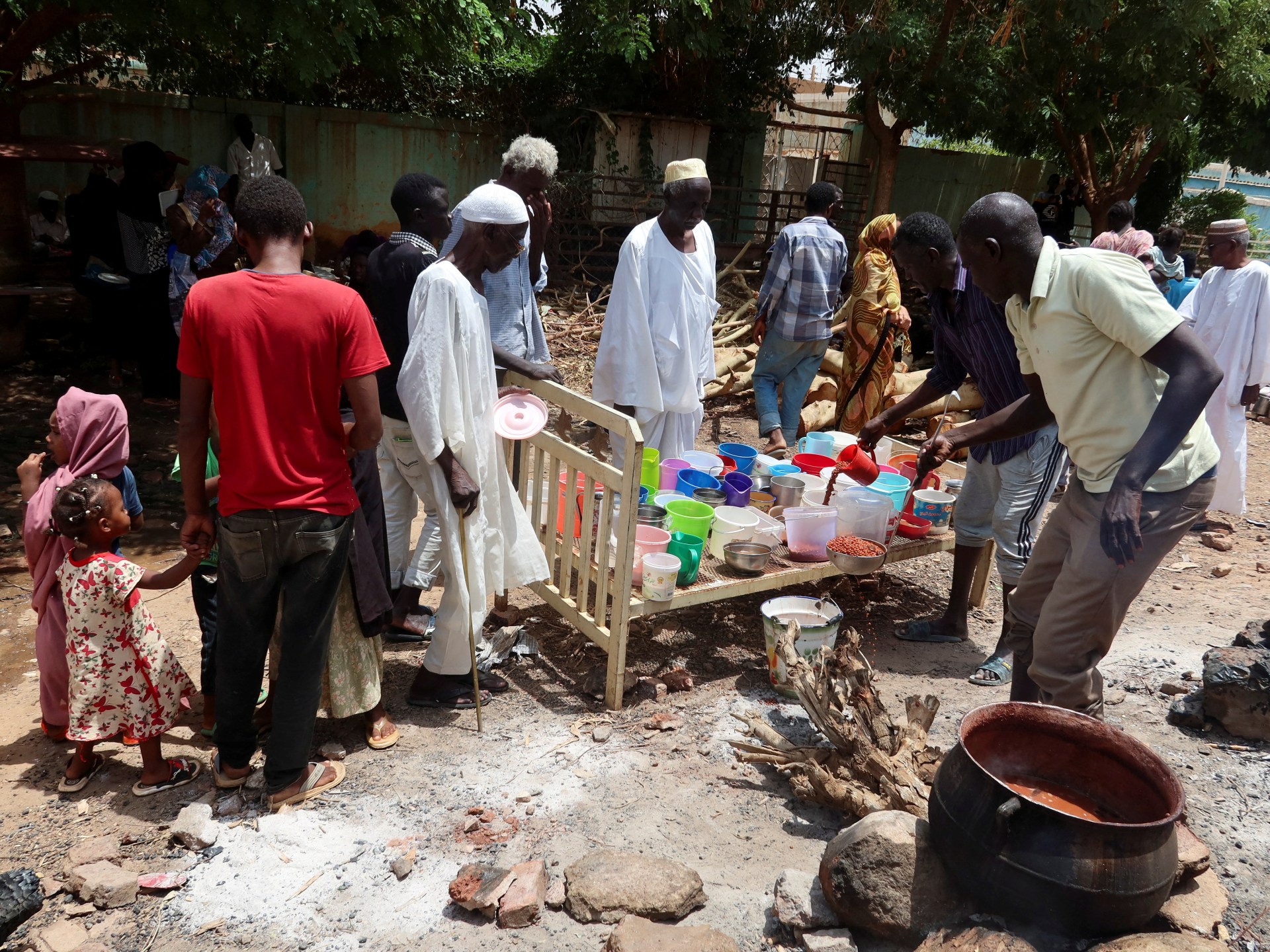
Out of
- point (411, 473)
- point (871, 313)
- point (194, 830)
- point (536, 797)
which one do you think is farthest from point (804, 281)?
point (194, 830)

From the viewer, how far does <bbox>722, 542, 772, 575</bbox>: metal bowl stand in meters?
4.15

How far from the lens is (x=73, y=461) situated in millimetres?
3104

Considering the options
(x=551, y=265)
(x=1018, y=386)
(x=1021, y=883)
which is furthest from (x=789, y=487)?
(x=551, y=265)

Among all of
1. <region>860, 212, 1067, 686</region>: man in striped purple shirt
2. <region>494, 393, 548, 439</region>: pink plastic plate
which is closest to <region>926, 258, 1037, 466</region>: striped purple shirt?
<region>860, 212, 1067, 686</region>: man in striped purple shirt

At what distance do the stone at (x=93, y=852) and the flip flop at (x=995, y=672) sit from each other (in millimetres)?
3579

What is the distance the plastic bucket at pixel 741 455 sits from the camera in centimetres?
504

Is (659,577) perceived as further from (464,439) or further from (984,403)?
(984,403)

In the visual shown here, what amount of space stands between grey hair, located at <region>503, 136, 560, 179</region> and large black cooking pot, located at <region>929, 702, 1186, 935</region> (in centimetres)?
343

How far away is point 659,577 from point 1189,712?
2.33 m

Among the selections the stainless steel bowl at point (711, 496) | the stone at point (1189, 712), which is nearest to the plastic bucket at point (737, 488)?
the stainless steel bowl at point (711, 496)

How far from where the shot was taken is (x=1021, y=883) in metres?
2.35

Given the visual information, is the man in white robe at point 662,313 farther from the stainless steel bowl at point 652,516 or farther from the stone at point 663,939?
the stone at point 663,939

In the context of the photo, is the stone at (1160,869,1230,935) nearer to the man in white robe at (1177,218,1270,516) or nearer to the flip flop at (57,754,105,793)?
the flip flop at (57,754,105,793)

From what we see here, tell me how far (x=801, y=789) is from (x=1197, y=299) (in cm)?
558
